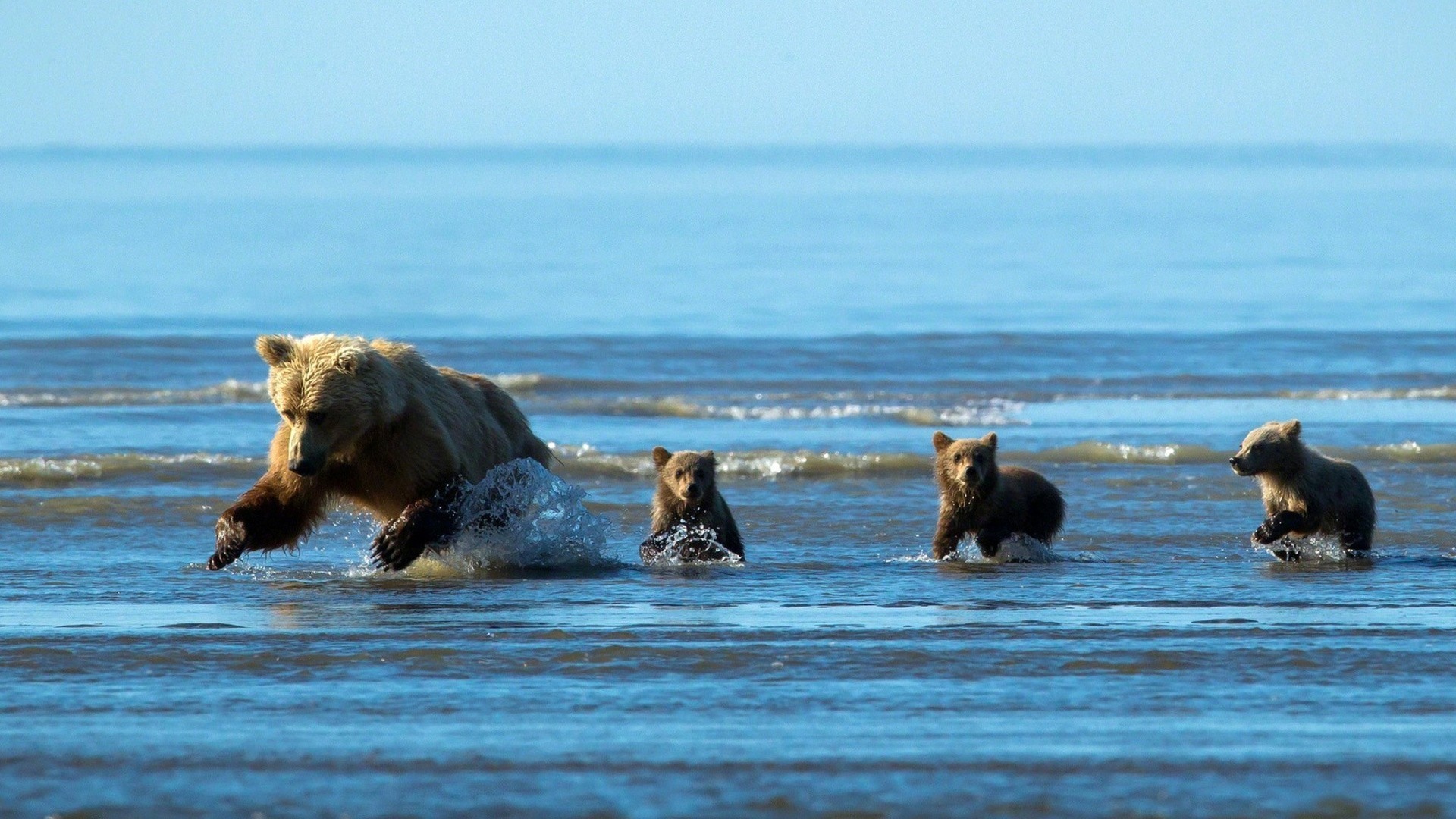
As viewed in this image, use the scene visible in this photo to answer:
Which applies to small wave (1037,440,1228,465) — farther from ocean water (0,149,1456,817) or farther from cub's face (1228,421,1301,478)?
cub's face (1228,421,1301,478)

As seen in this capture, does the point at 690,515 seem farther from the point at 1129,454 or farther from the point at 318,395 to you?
the point at 1129,454

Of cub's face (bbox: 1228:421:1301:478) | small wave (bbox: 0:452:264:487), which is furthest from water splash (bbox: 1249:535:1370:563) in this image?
small wave (bbox: 0:452:264:487)

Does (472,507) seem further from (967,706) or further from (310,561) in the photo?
(967,706)

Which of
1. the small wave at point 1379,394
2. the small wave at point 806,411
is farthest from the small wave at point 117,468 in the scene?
the small wave at point 1379,394

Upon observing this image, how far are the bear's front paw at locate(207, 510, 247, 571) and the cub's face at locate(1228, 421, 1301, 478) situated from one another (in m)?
5.15

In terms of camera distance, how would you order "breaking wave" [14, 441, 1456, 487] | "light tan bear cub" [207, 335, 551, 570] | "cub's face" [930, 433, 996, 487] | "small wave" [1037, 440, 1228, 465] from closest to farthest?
"light tan bear cub" [207, 335, 551, 570], "cub's face" [930, 433, 996, 487], "breaking wave" [14, 441, 1456, 487], "small wave" [1037, 440, 1228, 465]

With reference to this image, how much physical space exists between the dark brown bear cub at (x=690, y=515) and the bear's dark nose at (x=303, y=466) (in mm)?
2192

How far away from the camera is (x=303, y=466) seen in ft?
28.9

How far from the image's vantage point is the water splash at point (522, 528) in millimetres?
9734

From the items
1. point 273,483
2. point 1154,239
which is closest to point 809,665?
point 273,483

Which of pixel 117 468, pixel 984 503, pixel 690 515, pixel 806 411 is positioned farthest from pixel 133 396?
pixel 984 503

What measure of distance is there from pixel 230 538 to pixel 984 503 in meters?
3.93

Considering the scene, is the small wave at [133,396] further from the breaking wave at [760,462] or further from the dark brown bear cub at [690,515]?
the dark brown bear cub at [690,515]

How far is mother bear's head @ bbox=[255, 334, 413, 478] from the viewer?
8.90m
